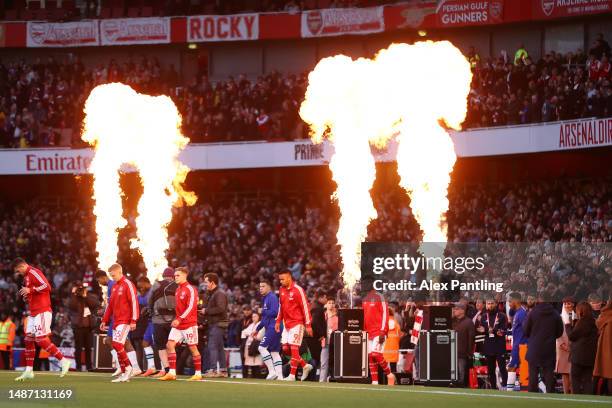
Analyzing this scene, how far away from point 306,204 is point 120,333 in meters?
22.0

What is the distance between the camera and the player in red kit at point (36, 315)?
74.6 feet

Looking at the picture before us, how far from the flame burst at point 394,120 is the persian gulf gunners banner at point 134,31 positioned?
10.7 metres

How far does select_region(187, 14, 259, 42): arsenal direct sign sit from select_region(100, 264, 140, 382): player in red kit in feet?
83.5

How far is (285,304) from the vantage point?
23.9 m

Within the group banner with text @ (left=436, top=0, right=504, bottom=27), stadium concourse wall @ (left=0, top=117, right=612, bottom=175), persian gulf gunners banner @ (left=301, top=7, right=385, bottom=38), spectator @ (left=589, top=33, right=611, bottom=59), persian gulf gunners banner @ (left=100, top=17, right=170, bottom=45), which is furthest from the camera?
persian gulf gunners banner @ (left=100, top=17, right=170, bottom=45)

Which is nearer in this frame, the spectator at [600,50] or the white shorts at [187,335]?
the white shorts at [187,335]

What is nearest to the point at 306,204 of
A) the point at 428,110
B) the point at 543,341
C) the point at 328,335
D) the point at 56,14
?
the point at 428,110

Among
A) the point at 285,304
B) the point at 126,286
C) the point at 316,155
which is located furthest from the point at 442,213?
the point at 126,286

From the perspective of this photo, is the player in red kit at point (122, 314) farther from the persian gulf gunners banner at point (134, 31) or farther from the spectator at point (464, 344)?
the persian gulf gunners banner at point (134, 31)

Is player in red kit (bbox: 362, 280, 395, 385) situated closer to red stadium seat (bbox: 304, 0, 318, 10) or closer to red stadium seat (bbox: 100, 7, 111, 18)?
red stadium seat (bbox: 304, 0, 318, 10)

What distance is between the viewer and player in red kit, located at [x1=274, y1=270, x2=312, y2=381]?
23.7 m

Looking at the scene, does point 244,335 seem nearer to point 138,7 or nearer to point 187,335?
point 187,335

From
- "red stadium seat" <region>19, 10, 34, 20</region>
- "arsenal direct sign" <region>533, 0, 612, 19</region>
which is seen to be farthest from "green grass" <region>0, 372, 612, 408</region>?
"red stadium seat" <region>19, 10, 34, 20</region>

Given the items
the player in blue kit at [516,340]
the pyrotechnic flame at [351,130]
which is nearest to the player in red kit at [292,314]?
the player in blue kit at [516,340]
